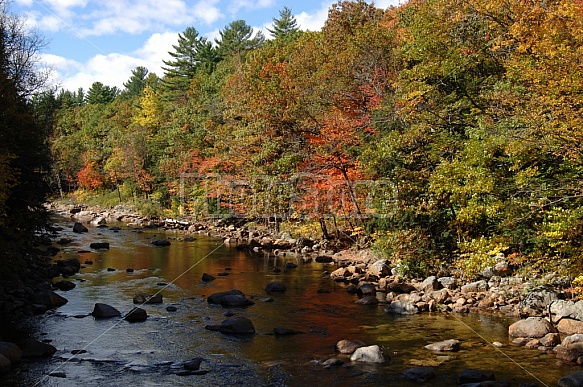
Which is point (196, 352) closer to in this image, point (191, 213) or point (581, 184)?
point (581, 184)

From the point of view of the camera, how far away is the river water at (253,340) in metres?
11.6

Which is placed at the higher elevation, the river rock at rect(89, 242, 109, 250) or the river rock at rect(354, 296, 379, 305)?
the river rock at rect(89, 242, 109, 250)

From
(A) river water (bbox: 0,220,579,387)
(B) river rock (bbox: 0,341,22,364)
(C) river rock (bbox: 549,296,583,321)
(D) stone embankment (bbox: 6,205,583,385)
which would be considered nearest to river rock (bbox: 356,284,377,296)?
(D) stone embankment (bbox: 6,205,583,385)

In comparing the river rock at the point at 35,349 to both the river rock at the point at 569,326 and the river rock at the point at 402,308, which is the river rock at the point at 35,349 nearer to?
the river rock at the point at 402,308

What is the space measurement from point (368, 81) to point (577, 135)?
1646cm

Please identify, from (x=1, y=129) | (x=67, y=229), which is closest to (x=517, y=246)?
(x=1, y=129)

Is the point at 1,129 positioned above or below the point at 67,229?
above

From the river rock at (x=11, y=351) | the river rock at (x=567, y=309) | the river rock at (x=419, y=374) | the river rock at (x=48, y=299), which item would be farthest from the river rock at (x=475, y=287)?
the river rock at (x=11, y=351)

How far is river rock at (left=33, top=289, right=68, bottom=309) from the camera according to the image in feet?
57.0

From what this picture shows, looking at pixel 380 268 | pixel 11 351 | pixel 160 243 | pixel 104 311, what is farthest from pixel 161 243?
pixel 11 351

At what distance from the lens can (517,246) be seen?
19453 millimetres

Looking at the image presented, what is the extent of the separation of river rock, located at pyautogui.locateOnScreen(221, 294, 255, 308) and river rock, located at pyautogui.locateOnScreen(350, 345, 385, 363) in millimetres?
6008

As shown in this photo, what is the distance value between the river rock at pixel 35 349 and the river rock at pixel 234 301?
619 cm

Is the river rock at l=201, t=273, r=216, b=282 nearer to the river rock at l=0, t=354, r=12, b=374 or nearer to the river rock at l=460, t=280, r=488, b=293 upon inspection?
the river rock at l=460, t=280, r=488, b=293
